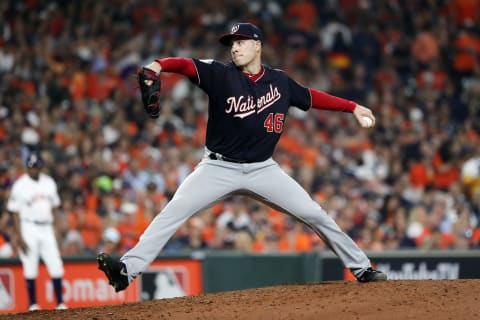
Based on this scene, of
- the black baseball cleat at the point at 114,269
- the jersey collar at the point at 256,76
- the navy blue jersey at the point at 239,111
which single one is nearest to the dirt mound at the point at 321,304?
the black baseball cleat at the point at 114,269

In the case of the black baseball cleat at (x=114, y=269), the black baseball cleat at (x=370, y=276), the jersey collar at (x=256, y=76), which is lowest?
the black baseball cleat at (x=370, y=276)

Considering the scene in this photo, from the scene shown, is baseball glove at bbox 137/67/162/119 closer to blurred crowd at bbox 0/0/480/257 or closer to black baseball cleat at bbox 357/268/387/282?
black baseball cleat at bbox 357/268/387/282

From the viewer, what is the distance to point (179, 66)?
6129 mm

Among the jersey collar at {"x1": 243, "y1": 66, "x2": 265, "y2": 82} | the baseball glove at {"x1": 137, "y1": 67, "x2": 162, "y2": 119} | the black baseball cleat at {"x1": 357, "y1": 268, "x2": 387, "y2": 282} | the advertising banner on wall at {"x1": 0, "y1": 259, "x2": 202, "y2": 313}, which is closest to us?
the baseball glove at {"x1": 137, "y1": 67, "x2": 162, "y2": 119}

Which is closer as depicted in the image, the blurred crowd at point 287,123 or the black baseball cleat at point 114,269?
the black baseball cleat at point 114,269

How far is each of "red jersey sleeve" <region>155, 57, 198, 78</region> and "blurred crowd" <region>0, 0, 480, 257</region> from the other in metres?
5.34

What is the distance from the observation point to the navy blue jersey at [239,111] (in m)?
6.32

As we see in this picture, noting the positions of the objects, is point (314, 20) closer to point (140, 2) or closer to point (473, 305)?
point (140, 2)

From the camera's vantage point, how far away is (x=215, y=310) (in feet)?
20.3

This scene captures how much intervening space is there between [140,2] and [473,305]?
11.8 metres

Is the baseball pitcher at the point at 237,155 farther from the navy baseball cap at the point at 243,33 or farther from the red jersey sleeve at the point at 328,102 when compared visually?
the red jersey sleeve at the point at 328,102

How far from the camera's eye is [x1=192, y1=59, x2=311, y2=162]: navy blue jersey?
249 inches

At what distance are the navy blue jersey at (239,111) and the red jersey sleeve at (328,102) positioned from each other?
1.27 ft

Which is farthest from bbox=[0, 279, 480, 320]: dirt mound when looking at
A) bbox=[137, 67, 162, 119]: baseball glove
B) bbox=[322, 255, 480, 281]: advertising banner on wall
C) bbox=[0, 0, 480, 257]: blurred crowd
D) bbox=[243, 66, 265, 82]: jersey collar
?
bbox=[0, 0, 480, 257]: blurred crowd
